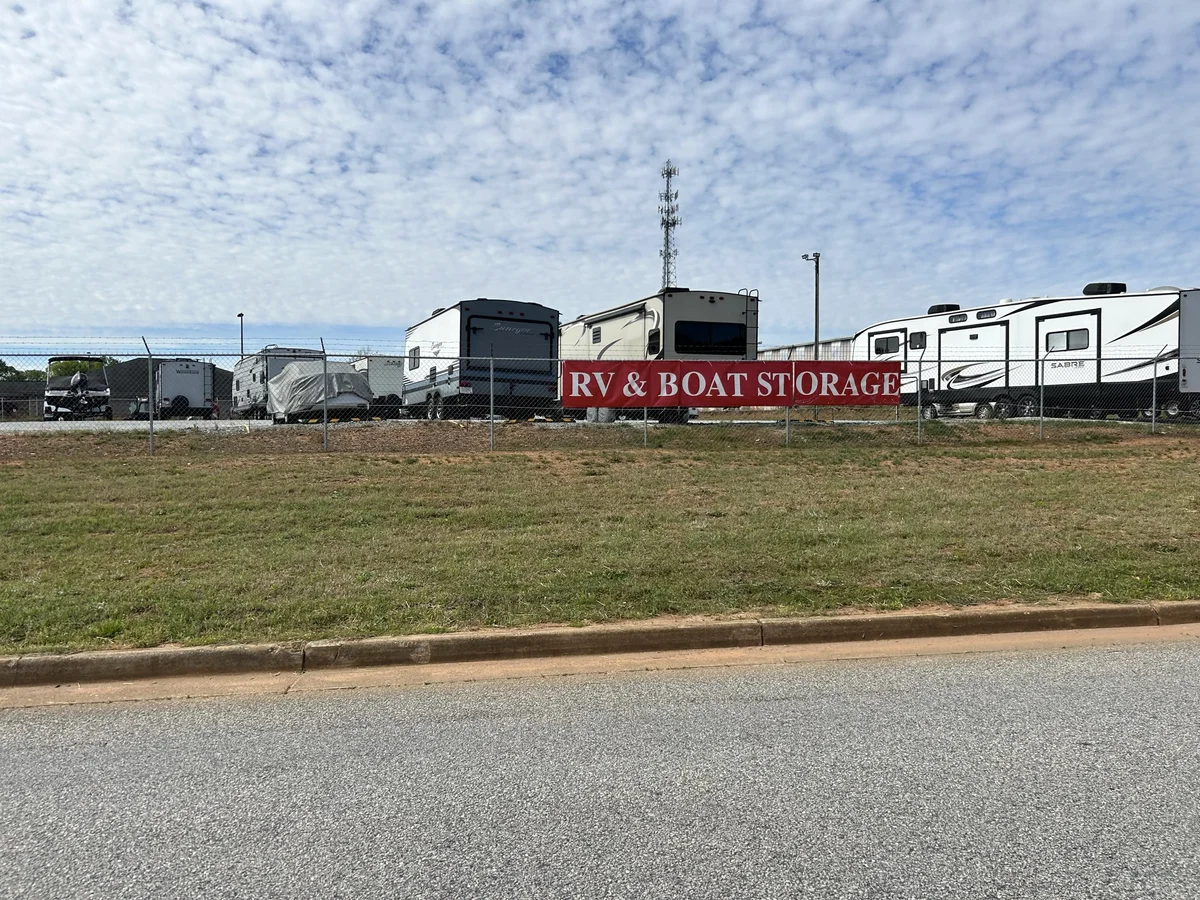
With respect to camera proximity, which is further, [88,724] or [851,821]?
[88,724]

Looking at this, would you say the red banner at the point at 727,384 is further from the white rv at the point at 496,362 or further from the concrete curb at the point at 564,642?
the concrete curb at the point at 564,642

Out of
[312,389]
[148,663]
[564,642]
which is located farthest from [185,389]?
[564,642]

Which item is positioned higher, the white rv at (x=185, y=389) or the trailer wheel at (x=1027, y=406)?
the white rv at (x=185, y=389)

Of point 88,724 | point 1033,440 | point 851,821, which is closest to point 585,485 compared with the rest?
point 88,724

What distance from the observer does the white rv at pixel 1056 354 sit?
68.0ft

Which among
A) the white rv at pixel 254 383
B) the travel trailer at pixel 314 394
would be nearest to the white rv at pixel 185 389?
the white rv at pixel 254 383

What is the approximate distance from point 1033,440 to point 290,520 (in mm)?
14787

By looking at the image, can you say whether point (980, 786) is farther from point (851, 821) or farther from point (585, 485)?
point (585, 485)

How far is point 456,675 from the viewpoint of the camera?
18.1 feet

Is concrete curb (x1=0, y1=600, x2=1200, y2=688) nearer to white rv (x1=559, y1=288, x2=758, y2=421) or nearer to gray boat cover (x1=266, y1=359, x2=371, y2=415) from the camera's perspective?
white rv (x1=559, y1=288, x2=758, y2=421)

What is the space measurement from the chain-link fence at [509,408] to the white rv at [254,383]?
0.36ft

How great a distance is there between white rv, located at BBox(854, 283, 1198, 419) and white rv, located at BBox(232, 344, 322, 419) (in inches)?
709

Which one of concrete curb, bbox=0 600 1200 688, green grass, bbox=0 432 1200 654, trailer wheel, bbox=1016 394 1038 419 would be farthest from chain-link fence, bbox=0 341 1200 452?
concrete curb, bbox=0 600 1200 688

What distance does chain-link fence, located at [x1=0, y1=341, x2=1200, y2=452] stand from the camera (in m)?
16.2
